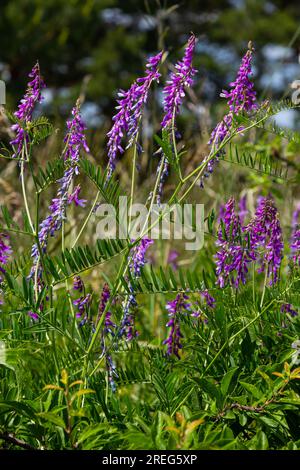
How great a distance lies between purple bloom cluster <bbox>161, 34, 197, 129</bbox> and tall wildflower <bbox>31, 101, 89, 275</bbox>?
0.76 ft

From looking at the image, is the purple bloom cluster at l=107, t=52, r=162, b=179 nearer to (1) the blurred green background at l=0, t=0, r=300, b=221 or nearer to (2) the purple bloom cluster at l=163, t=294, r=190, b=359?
(2) the purple bloom cluster at l=163, t=294, r=190, b=359

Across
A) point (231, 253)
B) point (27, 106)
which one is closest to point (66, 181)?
point (27, 106)

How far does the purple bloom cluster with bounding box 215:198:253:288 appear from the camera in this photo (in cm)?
207

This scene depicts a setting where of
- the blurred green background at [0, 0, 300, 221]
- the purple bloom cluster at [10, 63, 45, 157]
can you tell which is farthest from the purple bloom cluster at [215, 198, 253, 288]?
the blurred green background at [0, 0, 300, 221]

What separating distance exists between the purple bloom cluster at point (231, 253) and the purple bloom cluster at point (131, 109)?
321mm

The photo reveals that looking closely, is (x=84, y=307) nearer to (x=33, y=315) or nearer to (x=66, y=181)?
(x=33, y=315)

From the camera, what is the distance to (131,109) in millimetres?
2039

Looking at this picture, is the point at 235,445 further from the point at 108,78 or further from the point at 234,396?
the point at 108,78

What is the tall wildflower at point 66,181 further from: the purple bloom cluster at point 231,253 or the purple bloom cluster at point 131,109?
the purple bloom cluster at point 231,253

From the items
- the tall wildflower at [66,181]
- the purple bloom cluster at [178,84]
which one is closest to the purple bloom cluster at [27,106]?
the tall wildflower at [66,181]

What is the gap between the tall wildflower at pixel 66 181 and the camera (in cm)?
205

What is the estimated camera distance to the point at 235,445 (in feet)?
5.34
